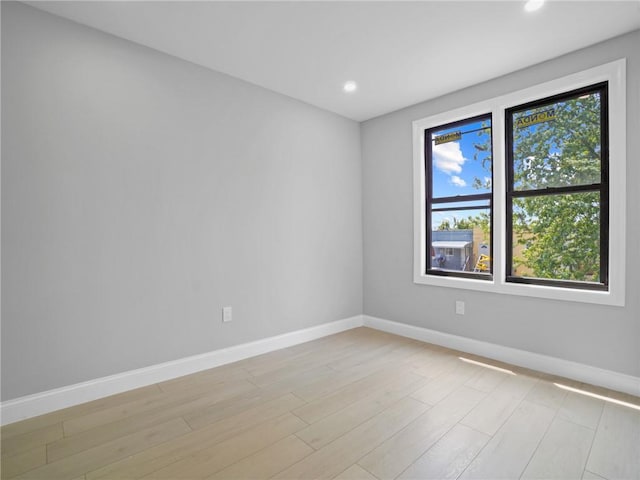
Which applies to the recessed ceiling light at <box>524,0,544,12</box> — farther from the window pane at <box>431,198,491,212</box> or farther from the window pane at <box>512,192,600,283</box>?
the window pane at <box>431,198,491,212</box>

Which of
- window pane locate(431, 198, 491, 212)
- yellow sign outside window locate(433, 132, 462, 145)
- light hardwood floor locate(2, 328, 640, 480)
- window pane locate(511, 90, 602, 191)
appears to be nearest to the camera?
light hardwood floor locate(2, 328, 640, 480)

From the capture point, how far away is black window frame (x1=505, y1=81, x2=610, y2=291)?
2.46m

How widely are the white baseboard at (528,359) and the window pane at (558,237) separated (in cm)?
68

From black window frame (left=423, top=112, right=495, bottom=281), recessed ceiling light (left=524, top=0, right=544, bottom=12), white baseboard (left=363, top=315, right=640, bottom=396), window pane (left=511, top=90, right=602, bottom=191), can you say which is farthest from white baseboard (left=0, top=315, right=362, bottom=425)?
recessed ceiling light (left=524, top=0, right=544, bottom=12)

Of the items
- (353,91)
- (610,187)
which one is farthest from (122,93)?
(610,187)

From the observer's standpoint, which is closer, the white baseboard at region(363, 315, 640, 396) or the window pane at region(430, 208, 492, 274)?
the white baseboard at region(363, 315, 640, 396)

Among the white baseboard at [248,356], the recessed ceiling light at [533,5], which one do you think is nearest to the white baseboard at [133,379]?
the white baseboard at [248,356]

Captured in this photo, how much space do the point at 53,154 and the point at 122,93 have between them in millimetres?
648

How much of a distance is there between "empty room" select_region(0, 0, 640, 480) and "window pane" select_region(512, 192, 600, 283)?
2 centimetres

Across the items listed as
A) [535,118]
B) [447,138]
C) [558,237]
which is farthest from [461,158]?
[558,237]

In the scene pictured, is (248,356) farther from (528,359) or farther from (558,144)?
(558,144)

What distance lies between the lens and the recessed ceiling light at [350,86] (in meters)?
3.08

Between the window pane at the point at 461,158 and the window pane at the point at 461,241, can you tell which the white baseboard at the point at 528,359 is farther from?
the window pane at the point at 461,158

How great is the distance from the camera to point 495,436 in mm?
1829
